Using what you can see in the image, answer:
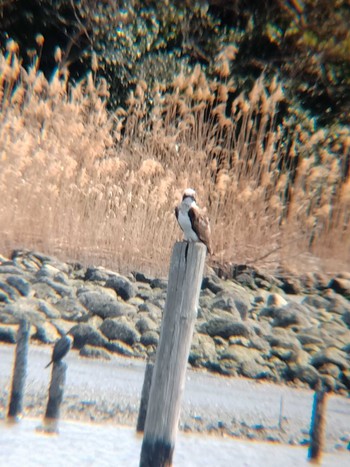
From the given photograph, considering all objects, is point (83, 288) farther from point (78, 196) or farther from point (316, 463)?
point (316, 463)

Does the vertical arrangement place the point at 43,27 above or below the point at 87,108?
above

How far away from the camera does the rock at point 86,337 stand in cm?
498

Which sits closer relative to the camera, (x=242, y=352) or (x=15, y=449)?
(x=15, y=449)

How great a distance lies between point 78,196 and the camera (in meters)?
6.96

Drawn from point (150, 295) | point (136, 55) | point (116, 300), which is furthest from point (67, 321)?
point (136, 55)

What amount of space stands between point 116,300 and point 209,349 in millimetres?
929

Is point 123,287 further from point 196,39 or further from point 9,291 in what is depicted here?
point 196,39

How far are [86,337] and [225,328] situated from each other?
104 cm

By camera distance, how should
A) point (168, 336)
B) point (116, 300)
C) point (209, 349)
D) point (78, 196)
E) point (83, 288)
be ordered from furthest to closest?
point (78, 196)
point (83, 288)
point (116, 300)
point (209, 349)
point (168, 336)

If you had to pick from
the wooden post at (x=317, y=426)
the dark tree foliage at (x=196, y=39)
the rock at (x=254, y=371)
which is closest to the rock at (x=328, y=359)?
the rock at (x=254, y=371)

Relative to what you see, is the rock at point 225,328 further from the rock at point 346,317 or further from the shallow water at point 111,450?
the shallow water at point 111,450

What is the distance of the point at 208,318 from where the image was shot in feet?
18.9

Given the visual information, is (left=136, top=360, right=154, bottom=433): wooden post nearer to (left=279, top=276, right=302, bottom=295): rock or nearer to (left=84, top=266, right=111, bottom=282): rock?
(left=84, top=266, right=111, bottom=282): rock

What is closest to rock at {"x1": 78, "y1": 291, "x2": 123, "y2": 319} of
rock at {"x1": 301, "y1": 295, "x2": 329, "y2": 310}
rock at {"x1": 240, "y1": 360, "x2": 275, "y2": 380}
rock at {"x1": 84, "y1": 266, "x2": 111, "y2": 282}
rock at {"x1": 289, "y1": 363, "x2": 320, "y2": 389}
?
rock at {"x1": 84, "y1": 266, "x2": 111, "y2": 282}
